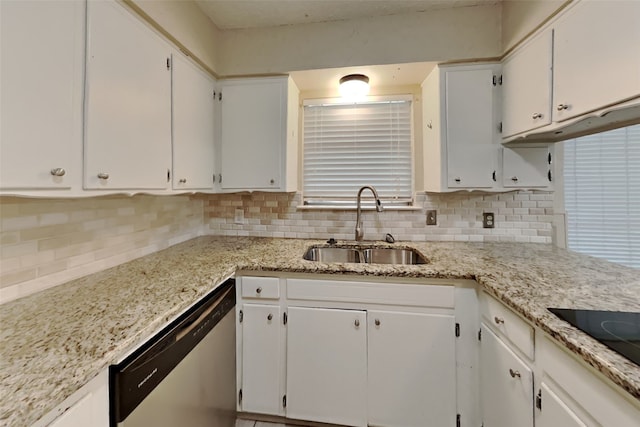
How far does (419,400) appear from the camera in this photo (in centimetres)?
142

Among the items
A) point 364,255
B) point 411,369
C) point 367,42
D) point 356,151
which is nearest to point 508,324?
point 411,369

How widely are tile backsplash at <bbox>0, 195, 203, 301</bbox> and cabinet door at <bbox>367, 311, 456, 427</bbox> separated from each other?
142cm

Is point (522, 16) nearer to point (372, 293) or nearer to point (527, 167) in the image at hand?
point (527, 167)

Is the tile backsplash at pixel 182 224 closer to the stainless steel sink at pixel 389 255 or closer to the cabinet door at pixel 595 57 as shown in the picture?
the stainless steel sink at pixel 389 255

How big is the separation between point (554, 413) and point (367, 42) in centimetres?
205

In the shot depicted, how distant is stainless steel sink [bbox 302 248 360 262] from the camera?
202 centimetres

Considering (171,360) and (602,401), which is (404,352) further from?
(171,360)

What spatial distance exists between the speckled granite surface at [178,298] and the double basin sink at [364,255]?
0.11 metres

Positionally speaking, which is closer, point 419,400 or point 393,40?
point 419,400

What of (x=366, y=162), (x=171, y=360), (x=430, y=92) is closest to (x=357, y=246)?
(x=366, y=162)

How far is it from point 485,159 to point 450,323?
42.3 inches

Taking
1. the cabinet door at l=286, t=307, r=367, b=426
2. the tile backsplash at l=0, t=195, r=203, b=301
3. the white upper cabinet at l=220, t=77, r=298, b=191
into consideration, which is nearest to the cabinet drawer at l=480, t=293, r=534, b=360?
the cabinet door at l=286, t=307, r=367, b=426

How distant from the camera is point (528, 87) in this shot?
4.95ft

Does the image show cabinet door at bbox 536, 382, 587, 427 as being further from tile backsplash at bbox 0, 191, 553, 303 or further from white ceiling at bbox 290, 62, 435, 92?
white ceiling at bbox 290, 62, 435, 92
